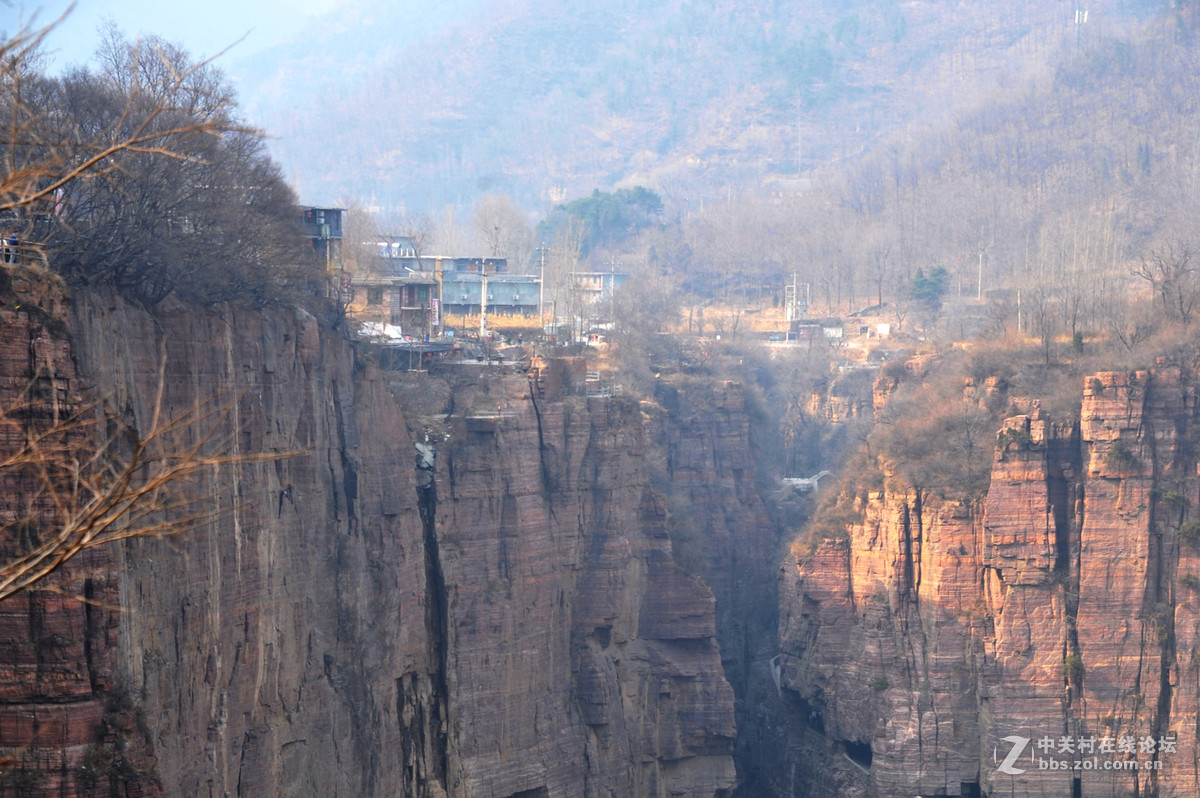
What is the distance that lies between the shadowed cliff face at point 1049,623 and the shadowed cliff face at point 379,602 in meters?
6.25

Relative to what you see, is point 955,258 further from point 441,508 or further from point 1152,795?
point 441,508

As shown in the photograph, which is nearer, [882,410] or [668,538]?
[668,538]

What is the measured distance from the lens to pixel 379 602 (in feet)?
143

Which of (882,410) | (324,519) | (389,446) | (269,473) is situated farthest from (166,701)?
(882,410)

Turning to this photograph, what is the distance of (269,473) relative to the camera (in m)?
37.7

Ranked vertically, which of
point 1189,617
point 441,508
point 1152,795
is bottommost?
point 1152,795

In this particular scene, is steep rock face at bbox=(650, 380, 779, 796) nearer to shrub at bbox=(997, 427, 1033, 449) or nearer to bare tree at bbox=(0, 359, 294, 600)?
shrub at bbox=(997, 427, 1033, 449)

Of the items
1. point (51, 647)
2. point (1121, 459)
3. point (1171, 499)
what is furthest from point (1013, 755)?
point (51, 647)

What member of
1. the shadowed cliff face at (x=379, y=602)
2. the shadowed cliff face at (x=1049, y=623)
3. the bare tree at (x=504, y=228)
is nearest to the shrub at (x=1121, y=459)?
the shadowed cliff face at (x=1049, y=623)

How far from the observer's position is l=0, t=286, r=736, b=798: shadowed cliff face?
30000 millimetres

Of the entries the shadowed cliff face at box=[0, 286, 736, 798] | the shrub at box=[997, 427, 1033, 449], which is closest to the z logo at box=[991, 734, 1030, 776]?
the shadowed cliff face at box=[0, 286, 736, 798]

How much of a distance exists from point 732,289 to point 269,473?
102 m

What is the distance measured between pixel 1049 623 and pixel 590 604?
1563cm

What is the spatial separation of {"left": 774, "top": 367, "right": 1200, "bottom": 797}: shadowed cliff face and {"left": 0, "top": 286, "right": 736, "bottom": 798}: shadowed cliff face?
20.5ft
